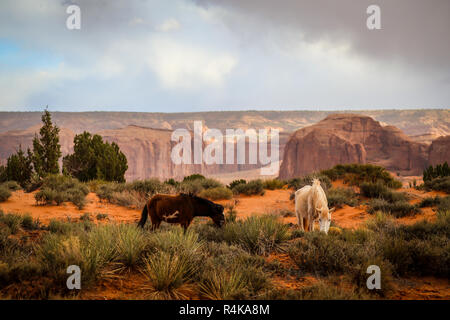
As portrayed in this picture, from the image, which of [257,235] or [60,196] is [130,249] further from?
[60,196]

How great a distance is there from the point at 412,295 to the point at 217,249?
292 cm

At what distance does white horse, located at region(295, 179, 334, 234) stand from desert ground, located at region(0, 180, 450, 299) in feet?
4.20

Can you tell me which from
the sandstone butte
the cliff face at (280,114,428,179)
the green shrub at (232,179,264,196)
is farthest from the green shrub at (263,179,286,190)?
the sandstone butte

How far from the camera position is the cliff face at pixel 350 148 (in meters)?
50.3

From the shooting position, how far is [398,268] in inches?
178

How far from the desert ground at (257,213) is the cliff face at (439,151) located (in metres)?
39.6

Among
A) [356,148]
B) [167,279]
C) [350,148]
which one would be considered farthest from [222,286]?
[356,148]

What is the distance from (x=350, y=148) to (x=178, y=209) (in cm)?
4990

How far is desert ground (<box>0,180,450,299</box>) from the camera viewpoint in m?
3.74

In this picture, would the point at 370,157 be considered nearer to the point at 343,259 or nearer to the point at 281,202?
the point at 281,202

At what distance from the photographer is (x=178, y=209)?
5.91 meters

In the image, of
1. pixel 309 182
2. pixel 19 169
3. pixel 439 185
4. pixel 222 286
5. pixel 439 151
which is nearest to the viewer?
pixel 222 286

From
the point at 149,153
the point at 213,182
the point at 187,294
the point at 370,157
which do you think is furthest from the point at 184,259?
the point at 149,153

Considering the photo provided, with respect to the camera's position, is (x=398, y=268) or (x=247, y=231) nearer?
(x=398, y=268)
